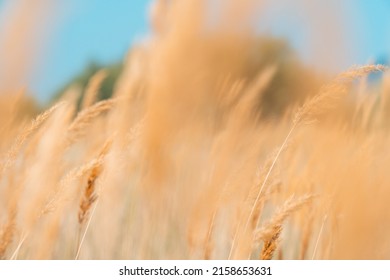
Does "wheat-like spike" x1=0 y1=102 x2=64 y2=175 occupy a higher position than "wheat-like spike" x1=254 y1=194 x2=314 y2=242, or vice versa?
"wheat-like spike" x1=0 y1=102 x2=64 y2=175

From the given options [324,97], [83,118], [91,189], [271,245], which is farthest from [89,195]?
[324,97]

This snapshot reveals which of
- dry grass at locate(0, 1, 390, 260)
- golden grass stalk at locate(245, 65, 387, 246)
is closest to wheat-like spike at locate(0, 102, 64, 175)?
dry grass at locate(0, 1, 390, 260)

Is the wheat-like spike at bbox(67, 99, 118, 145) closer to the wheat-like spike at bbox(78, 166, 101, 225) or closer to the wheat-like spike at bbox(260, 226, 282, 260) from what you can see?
the wheat-like spike at bbox(78, 166, 101, 225)

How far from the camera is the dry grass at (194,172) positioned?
0.97m

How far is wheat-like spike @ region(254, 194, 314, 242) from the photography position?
847mm

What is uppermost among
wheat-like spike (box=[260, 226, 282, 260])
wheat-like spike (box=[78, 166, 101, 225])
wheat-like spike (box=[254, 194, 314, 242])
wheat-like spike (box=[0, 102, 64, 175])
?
wheat-like spike (box=[0, 102, 64, 175])

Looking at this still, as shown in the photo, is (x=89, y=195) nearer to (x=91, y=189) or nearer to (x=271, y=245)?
(x=91, y=189)

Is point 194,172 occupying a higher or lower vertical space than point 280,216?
lower

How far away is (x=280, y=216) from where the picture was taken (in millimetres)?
850

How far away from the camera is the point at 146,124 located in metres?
1.32

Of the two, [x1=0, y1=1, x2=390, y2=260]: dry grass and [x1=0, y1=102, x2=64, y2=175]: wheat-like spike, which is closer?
[x1=0, y1=102, x2=64, y2=175]: wheat-like spike

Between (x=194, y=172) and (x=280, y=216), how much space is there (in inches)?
33.8

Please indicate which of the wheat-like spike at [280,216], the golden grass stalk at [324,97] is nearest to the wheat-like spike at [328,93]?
the golden grass stalk at [324,97]
